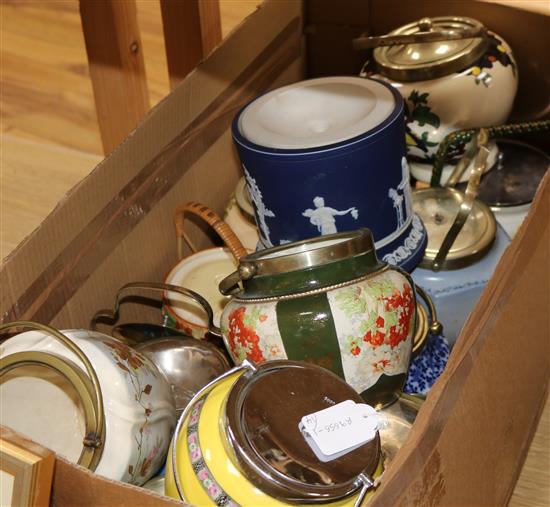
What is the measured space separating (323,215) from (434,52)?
30 cm

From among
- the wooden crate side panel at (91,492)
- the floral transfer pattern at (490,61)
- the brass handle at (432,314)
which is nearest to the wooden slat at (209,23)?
the floral transfer pattern at (490,61)

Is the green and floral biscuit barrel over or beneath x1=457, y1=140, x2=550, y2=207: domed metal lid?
over

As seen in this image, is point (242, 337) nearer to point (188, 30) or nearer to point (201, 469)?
point (201, 469)

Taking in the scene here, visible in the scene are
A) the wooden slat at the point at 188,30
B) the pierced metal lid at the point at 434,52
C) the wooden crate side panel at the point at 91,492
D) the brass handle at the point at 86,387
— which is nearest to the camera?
the wooden crate side panel at the point at 91,492

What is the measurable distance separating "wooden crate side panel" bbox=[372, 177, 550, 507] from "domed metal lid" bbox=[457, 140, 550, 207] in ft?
0.68

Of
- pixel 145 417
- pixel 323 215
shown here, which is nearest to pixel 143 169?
pixel 323 215

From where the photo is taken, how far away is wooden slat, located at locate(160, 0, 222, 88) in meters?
1.12

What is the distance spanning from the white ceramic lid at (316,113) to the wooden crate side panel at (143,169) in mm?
100

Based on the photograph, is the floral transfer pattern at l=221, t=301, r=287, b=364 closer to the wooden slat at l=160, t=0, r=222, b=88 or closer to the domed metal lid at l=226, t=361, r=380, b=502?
the domed metal lid at l=226, t=361, r=380, b=502

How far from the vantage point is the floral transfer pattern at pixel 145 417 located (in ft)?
2.10

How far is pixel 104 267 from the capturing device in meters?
0.84

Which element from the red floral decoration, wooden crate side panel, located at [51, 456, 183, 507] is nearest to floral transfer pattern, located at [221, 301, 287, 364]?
the red floral decoration

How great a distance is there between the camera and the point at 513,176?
3.41 feet

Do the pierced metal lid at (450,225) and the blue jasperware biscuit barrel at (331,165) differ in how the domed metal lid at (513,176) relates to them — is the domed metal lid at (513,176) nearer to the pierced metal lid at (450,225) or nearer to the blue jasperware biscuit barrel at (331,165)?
the pierced metal lid at (450,225)
